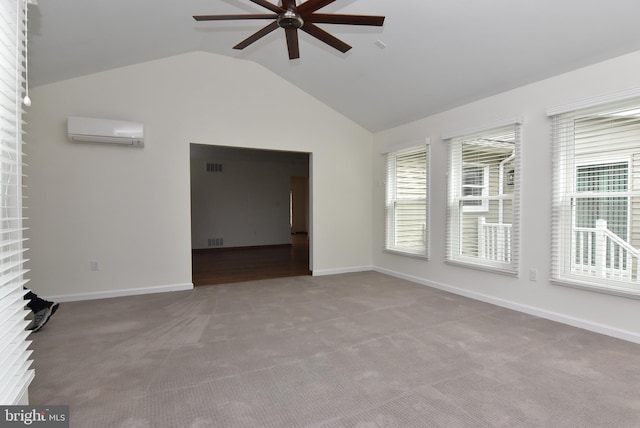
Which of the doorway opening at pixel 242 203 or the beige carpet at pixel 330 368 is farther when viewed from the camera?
the doorway opening at pixel 242 203

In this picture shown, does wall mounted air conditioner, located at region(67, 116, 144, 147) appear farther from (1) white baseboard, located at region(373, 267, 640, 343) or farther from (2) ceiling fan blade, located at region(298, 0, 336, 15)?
(1) white baseboard, located at region(373, 267, 640, 343)

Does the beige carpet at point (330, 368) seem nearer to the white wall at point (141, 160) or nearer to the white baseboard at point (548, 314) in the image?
the white baseboard at point (548, 314)

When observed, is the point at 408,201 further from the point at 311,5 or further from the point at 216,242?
the point at 216,242

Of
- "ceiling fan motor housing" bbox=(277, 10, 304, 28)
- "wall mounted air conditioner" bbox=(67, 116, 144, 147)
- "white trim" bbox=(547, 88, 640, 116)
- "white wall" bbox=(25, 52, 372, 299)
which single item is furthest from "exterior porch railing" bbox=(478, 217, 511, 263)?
"wall mounted air conditioner" bbox=(67, 116, 144, 147)

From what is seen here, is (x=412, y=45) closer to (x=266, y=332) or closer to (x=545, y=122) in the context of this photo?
(x=545, y=122)

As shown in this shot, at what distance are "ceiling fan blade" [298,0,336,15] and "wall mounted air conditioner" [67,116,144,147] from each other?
2895mm

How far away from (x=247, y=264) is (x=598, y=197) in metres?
5.59

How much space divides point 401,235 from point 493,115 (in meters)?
2.35

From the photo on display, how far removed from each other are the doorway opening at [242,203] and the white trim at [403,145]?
8.67 ft

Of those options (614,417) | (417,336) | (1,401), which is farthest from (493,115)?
(1,401)

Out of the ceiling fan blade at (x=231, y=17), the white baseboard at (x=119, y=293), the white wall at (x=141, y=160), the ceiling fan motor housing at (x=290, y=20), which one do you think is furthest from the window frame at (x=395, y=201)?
the white baseboard at (x=119, y=293)

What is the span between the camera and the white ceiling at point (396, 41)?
2633mm

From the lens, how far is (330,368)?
2.26 metres

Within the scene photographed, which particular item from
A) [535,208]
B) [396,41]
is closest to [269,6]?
[396,41]
